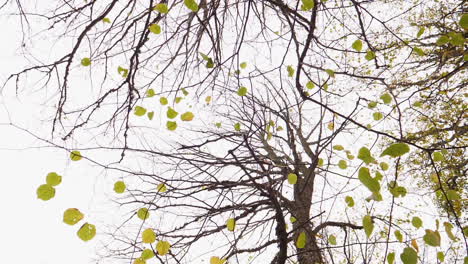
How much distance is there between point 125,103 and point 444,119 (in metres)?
4.84

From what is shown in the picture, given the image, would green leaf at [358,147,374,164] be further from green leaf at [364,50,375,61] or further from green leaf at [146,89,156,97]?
green leaf at [146,89,156,97]

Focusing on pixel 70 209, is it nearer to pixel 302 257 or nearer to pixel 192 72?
pixel 192 72

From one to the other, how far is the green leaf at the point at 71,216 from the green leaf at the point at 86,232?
0.14 feet

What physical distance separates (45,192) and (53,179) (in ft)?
0.22

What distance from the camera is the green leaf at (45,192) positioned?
53.0 inches

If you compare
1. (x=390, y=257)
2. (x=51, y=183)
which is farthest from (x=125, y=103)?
(x=390, y=257)

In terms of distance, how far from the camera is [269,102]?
4.38m

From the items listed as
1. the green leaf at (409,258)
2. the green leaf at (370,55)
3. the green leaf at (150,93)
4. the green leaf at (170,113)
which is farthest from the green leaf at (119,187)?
the green leaf at (370,55)

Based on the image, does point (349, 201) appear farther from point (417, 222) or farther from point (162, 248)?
point (162, 248)

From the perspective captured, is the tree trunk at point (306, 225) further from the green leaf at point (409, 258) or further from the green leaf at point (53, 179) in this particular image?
the green leaf at point (53, 179)

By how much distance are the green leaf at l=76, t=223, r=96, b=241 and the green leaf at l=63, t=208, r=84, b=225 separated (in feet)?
0.14

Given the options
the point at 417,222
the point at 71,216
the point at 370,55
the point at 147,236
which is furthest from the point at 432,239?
the point at 71,216

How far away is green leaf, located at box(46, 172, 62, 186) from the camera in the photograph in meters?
1.35

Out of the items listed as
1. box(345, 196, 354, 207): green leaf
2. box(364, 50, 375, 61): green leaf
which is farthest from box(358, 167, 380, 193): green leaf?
box(364, 50, 375, 61): green leaf
